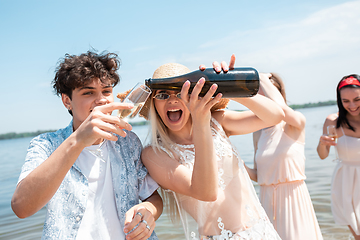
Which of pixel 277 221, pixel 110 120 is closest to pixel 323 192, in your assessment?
pixel 277 221

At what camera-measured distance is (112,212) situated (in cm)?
203

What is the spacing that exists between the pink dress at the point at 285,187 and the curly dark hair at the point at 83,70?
2.44 meters

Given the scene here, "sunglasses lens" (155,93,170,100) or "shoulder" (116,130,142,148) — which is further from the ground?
"sunglasses lens" (155,93,170,100)

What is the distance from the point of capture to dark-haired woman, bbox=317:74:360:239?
468cm

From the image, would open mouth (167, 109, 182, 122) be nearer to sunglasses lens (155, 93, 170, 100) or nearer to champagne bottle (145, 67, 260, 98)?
sunglasses lens (155, 93, 170, 100)

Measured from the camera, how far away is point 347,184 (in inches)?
189

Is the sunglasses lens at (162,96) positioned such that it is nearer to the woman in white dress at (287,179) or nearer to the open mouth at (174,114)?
the open mouth at (174,114)

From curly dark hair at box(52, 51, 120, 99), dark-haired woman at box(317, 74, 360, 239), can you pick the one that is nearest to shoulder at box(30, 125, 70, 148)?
curly dark hair at box(52, 51, 120, 99)

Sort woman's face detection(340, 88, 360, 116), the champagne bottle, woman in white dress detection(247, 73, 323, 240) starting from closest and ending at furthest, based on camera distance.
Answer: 1. the champagne bottle
2. woman in white dress detection(247, 73, 323, 240)
3. woman's face detection(340, 88, 360, 116)

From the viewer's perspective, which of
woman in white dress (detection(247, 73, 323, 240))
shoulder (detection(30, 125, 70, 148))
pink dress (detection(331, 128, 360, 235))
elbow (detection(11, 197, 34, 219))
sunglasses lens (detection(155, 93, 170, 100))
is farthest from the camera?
pink dress (detection(331, 128, 360, 235))

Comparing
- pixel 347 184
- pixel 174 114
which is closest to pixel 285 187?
pixel 347 184

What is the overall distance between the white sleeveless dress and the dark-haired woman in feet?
9.29

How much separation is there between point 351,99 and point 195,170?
13.5 ft

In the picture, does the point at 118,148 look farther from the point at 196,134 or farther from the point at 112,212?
the point at 196,134
